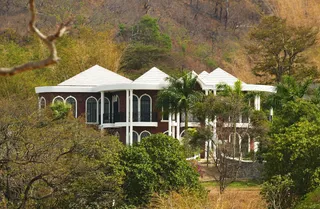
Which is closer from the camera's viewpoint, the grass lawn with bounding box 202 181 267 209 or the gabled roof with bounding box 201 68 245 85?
A: the grass lawn with bounding box 202 181 267 209

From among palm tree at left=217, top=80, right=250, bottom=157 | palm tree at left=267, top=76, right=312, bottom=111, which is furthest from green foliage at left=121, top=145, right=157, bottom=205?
palm tree at left=267, top=76, right=312, bottom=111

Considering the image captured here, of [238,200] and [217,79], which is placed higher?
[217,79]

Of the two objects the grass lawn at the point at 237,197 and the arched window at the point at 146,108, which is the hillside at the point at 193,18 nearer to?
the arched window at the point at 146,108

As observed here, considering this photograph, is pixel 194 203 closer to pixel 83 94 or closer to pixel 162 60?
pixel 83 94

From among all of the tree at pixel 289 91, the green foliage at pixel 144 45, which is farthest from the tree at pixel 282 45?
the tree at pixel 289 91

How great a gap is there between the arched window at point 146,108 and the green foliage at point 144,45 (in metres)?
25.1

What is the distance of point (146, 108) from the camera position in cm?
5722

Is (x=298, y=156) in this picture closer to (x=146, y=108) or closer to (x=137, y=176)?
(x=137, y=176)

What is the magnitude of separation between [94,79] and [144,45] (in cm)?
2879

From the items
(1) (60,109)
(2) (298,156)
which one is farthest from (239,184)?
(1) (60,109)

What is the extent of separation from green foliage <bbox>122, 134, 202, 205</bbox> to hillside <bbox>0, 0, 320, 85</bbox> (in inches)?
2363

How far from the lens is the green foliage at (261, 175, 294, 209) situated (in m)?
34.6

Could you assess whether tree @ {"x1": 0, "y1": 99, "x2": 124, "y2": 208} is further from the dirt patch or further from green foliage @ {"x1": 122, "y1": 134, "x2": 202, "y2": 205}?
the dirt patch

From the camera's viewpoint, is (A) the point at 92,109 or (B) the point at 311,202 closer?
(B) the point at 311,202
